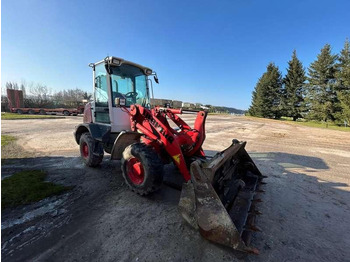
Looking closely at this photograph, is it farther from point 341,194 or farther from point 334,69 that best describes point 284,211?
point 334,69

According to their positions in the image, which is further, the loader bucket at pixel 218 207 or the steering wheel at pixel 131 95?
the steering wheel at pixel 131 95

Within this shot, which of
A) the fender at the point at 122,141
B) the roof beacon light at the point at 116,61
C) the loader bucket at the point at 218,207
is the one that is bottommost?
the loader bucket at the point at 218,207

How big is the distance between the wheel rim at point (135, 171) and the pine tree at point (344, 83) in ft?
89.4

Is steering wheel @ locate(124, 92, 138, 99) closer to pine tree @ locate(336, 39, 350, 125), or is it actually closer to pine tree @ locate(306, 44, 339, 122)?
pine tree @ locate(336, 39, 350, 125)

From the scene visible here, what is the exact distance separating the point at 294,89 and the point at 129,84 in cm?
3524

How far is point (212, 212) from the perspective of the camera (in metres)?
2.41

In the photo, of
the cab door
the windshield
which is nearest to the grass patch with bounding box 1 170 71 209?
the cab door

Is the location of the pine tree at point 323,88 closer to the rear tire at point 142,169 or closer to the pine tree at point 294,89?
the pine tree at point 294,89

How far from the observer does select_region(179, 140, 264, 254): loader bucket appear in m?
2.29

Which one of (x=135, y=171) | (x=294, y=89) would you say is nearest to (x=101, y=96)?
(x=135, y=171)

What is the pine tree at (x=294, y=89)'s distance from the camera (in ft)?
106

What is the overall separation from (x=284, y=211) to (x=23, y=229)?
4.17m

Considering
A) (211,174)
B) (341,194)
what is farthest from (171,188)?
(341,194)

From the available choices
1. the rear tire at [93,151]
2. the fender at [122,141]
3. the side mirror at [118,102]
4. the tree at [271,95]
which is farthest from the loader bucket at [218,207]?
the tree at [271,95]
